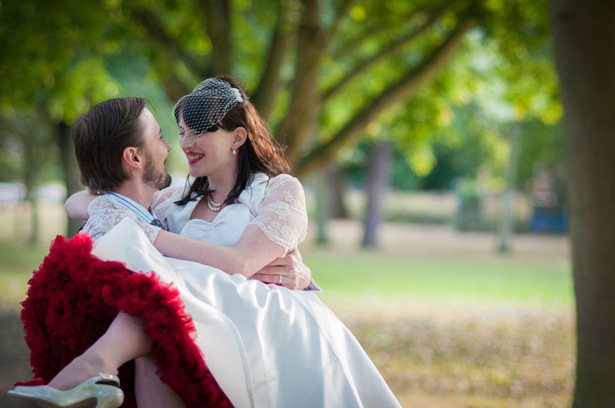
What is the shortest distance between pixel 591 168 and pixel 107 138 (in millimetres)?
3282

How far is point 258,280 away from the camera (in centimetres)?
229

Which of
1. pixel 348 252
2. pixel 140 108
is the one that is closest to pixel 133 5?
pixel 140 108

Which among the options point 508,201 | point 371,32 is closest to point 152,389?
point 371,32

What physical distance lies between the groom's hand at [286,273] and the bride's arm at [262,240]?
0.08 m

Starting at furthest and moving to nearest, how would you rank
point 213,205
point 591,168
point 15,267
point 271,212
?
point 15,267 < point 591,168 < point 213,205 < point 271,212

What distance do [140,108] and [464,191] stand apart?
2735 centimetres

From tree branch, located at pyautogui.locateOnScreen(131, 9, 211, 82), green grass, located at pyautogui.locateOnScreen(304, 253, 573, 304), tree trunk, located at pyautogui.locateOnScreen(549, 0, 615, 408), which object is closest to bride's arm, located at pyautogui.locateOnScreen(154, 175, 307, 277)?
tree trunk, located at pyautogui.locateOnScreen(549, 0, 615, 408)

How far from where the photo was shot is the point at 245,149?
2607 mm

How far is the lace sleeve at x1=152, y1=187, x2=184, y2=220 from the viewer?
2.72 metres

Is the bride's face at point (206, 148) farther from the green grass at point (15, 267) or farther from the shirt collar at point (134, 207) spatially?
the green grass at point (15, 267)

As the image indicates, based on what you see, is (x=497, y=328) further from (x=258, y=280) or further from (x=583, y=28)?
(x=258, y=280)

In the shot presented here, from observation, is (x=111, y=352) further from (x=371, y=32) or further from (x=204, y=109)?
(x=371, y=32)

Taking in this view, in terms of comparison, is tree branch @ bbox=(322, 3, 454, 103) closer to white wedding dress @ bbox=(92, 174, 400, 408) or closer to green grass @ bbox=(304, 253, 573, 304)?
green grass @ bbox=(304, 253, 573, 304)

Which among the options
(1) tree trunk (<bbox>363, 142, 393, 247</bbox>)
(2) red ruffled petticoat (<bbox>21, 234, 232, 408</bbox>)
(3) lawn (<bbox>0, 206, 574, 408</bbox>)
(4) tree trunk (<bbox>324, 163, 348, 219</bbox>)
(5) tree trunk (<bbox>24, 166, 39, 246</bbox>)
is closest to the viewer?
(2) red ruffled petticoat (<bbox>21, 234, 232, 408</bbox>)
